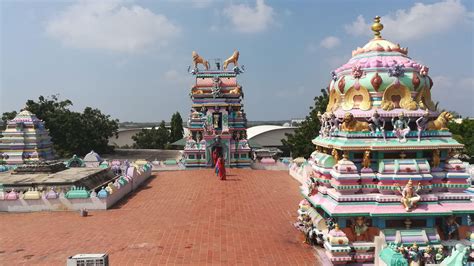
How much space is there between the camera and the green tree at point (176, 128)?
164 feet

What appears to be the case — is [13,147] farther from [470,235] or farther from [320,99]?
[470,235]

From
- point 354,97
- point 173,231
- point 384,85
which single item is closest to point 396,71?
point 384,85

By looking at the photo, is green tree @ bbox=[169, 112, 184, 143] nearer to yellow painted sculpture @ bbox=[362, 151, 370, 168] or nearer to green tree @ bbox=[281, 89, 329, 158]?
green tree @ bbox=[281, 89, 329, 158]

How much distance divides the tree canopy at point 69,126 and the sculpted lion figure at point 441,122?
115ft

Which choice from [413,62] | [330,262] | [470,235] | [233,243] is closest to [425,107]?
[413,62]

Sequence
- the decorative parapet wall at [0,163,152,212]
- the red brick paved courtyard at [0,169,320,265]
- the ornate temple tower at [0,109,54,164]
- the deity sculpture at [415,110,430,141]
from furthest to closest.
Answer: the ornate temple tower at [0,109,54,164] → the decorative parapet wall at [0,163,152,212] → the deity sculpture at [415,110,430,141] → the red brick paved courtyard at [0,169,320,265]

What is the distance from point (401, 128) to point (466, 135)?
28354mm

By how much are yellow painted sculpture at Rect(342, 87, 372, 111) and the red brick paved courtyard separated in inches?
146

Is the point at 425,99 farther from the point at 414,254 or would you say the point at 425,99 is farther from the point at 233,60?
the point at 233,60

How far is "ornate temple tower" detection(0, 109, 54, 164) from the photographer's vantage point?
1070 inches

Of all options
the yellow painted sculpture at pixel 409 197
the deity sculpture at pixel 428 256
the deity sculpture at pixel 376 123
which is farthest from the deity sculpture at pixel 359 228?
the deity sculpture at pixel 376 123

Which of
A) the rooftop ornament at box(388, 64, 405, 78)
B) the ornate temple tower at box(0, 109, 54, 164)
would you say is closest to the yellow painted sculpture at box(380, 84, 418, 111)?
the rooftop ornament at box(388, 64, 405, 78)

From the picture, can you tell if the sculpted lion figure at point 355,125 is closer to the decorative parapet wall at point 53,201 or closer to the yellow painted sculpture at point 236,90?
the decorative parapet wall at point 53,201

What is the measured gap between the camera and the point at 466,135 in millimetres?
32656
